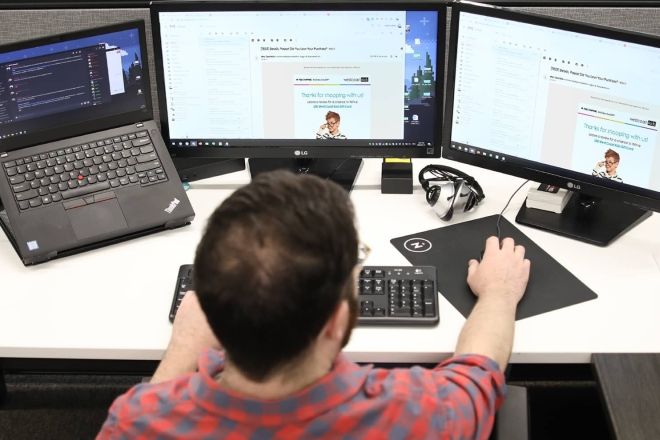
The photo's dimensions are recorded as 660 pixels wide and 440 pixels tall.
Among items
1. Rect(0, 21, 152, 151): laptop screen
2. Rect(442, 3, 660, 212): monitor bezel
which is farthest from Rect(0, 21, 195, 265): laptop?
Rect(442, 3, 660, 212): monitor bezel

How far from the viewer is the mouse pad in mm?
1406

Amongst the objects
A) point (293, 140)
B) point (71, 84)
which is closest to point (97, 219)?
point (71, 84)

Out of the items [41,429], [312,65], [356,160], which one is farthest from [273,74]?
[41,429]

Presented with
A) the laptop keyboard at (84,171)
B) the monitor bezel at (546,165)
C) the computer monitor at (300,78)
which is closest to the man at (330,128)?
the computer monitor at (300,78)

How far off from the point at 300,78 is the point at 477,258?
19.4 inches

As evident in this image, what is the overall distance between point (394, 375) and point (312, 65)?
2.65 ft

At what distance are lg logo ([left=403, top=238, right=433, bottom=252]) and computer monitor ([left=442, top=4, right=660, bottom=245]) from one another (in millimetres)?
211

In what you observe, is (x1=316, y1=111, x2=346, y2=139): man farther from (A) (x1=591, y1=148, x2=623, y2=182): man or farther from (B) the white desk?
(A) (x1=591, y1=148, x2=623, y2=182): man

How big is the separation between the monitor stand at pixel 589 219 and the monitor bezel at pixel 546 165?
71 millimetres

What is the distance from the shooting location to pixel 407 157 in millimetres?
1711

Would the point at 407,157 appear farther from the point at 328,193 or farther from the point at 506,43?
the point at 328,193

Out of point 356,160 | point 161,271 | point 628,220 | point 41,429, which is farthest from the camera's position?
point 41,429

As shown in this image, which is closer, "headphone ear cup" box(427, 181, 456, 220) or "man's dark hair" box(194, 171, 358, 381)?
"man's dark hair" box(194, 171, 358, 381)

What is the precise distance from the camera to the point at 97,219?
62.1 inches
